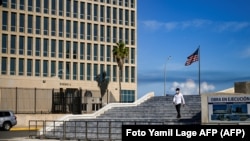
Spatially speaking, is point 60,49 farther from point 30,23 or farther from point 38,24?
point 30,23

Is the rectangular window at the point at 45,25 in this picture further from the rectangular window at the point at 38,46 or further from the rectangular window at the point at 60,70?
the rectangular window at the point at 60,70

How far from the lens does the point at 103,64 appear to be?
8256cm

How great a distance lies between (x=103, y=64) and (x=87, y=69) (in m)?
3.11

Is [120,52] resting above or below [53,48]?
below

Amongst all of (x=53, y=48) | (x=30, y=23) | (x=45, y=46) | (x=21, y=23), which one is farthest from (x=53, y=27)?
(x=21, y=23)

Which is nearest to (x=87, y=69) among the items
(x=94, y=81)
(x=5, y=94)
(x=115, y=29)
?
(x=94, y=81)

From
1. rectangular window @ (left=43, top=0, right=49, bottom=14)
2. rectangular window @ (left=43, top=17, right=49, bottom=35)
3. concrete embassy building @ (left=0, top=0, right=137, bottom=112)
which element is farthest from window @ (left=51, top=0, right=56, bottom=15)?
rectangular window @ (left=43, top=17, right=49, bottom=35)

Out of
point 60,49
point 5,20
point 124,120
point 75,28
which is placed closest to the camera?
point 124,120

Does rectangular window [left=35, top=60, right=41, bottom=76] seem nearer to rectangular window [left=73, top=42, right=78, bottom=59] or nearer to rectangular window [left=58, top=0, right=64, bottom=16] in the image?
rectangular window [left=73, top=42, right=78, bottom=59]

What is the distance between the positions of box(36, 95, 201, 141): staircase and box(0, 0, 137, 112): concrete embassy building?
2865 centimetres

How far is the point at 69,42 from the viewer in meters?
78.8

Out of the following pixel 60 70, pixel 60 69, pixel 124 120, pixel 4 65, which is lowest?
pixel 124 120

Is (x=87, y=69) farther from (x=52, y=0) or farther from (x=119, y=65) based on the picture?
(x=52, y=0)

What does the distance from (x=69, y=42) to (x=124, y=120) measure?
165 feet
